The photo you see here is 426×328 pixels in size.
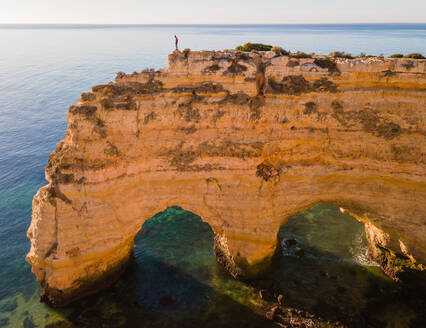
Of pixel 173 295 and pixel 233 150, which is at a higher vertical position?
pixel 233 150

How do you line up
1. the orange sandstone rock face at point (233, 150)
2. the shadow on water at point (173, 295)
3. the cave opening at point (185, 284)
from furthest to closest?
the cave opening at point (185, 284)
the shadow on water at point (173, 295)
the orange sandstone rock face at point (233, 150)

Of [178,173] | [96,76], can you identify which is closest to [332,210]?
[178,173]

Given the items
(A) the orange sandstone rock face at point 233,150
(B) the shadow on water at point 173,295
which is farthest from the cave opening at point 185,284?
(A) the orange sandstone rock face at point 233,150

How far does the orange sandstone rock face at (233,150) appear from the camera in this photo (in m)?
12.4

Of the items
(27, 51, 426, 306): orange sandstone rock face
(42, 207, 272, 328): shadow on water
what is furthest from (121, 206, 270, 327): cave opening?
(27, 51, 426, 306): orange sandstone rock face

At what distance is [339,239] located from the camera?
17.4 m

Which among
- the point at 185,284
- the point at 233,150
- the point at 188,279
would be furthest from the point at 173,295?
the point at 233,150

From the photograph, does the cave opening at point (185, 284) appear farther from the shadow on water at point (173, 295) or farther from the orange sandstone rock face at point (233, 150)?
the orange sandstone rock face at point (233, 150)

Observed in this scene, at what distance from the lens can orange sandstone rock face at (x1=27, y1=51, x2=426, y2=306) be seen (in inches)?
489

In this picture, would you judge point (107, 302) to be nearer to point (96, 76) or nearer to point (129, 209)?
point (129, 209)

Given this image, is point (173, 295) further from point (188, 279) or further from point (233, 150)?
point (233, 150)

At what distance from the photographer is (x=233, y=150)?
13102 millimetres

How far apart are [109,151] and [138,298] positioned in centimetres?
658

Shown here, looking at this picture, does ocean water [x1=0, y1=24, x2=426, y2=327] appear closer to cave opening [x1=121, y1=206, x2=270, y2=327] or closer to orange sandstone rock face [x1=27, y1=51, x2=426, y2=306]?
cave opening [x1=121, y1=206, x2=270, y2=327]
